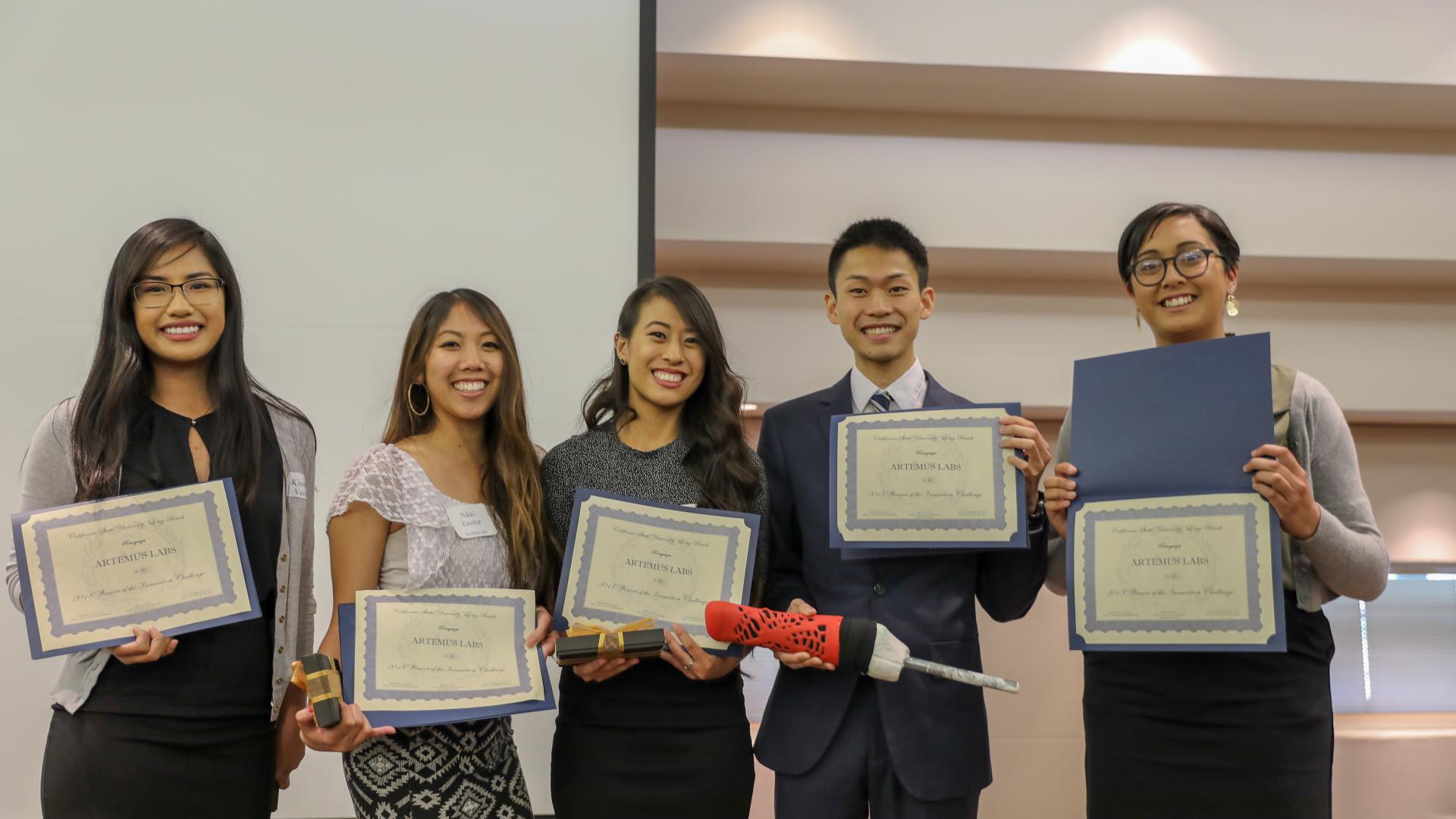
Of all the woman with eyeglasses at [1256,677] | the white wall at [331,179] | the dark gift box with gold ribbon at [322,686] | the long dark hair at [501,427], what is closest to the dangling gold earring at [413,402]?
the long dark hair at [501,427]

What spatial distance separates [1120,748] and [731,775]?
78 centimetres

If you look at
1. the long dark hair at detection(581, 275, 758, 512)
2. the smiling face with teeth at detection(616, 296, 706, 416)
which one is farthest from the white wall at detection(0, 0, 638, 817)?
the smiling face with teeth at detection(616, 296, 706, 416)

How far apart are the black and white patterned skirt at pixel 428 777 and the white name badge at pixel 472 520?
37cm

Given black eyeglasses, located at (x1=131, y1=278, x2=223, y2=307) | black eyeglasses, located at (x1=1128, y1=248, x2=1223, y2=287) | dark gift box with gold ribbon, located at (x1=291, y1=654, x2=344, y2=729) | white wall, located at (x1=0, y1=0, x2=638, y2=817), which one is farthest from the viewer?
white wall, located at (x1=0, y1=0, x2=638, y2=817)

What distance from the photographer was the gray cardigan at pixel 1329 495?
77.3 inches

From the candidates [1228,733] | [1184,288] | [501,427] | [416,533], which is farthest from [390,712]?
[1184,288]

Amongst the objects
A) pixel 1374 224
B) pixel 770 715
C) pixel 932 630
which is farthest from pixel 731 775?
pixel 1374 224

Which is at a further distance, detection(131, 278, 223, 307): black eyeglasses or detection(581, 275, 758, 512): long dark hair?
detection(581, 275, 758, 512): long dark hair

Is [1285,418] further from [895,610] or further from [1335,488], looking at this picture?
[895,610]

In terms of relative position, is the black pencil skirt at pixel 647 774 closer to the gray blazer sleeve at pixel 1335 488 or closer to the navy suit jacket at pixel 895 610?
the navy suit jacket at pixel 895 610

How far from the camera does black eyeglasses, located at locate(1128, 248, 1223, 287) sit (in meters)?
2.13

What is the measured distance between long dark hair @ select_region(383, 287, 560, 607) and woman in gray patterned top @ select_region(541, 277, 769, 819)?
0.08 m

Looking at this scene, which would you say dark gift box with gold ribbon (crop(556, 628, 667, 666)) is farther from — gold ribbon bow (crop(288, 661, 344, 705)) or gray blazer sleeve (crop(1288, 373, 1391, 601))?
gray blazer sleeve (crop(1288, 373, 1391, 601))

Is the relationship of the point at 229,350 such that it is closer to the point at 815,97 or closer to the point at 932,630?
the point at 932,630
